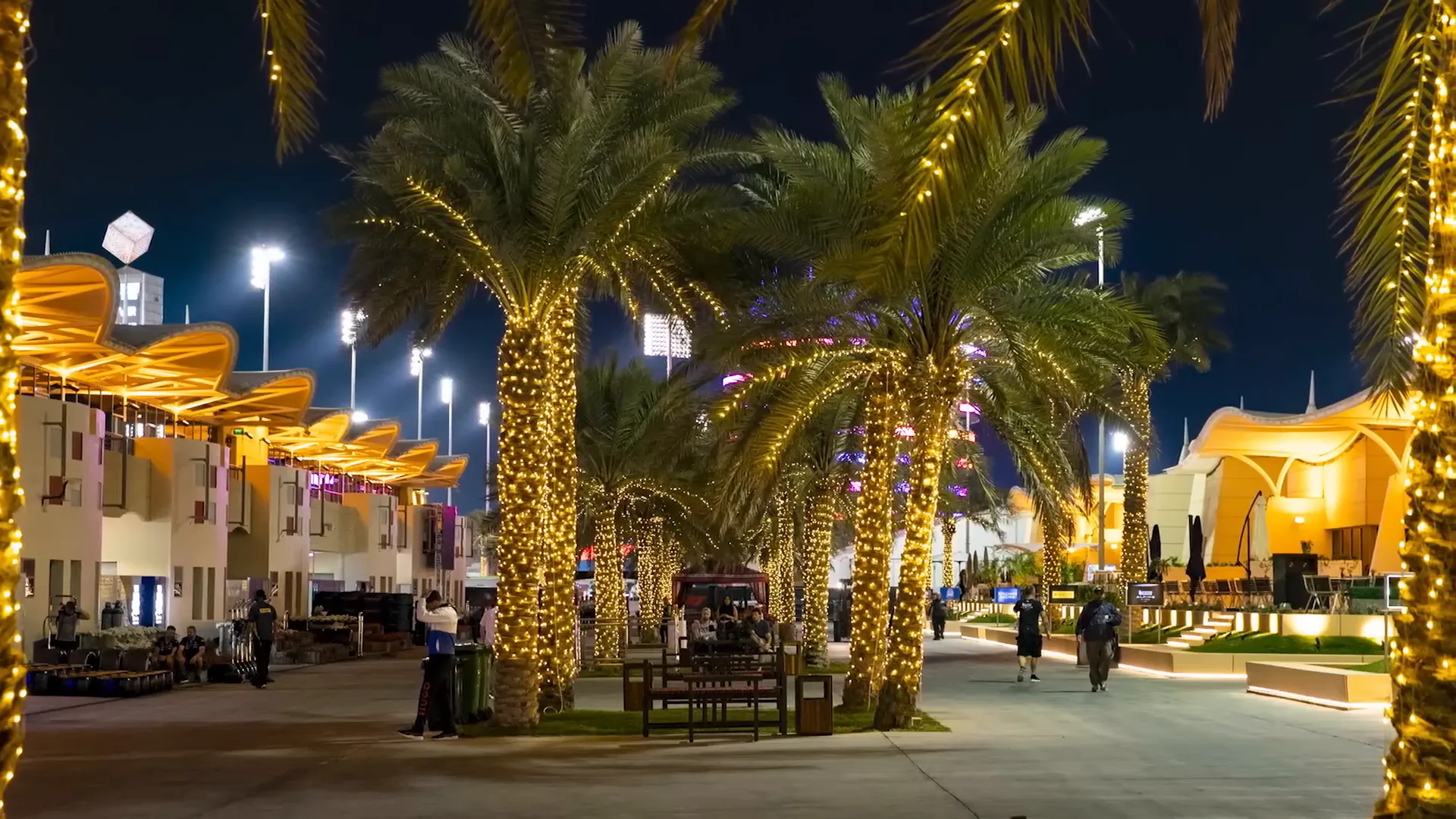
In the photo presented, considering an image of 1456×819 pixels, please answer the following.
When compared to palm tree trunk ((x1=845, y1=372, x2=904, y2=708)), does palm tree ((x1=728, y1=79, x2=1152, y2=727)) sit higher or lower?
higher

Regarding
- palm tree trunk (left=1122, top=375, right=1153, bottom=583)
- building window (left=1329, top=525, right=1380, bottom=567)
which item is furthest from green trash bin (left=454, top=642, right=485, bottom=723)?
building window (left=1329, top=525, right=1380, bottom=567)

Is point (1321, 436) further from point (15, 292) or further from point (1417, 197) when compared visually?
point (15, 292)

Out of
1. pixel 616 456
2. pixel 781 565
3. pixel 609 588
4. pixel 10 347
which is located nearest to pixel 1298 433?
pixel 781 565

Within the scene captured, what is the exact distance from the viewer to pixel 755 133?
2209 centimetres

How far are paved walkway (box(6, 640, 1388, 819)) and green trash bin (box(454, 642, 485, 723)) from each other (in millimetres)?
1032

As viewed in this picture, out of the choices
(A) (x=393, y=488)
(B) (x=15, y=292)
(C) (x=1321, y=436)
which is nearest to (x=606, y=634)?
(B) (x=15, y=292)

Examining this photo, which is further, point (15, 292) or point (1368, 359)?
point (1368, 359)

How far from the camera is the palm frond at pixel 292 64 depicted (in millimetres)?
7078

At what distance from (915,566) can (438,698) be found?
20.3 feet

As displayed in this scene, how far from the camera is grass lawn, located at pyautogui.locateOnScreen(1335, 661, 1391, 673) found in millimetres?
23397

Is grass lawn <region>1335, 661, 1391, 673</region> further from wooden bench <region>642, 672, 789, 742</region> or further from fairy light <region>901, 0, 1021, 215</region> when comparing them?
fairy light <region>901, 0, 1021, 215</region>

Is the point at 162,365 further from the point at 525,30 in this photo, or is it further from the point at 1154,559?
the point at 525,30

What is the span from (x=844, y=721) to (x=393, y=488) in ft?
201

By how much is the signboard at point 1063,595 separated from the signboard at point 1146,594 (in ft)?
12.4
